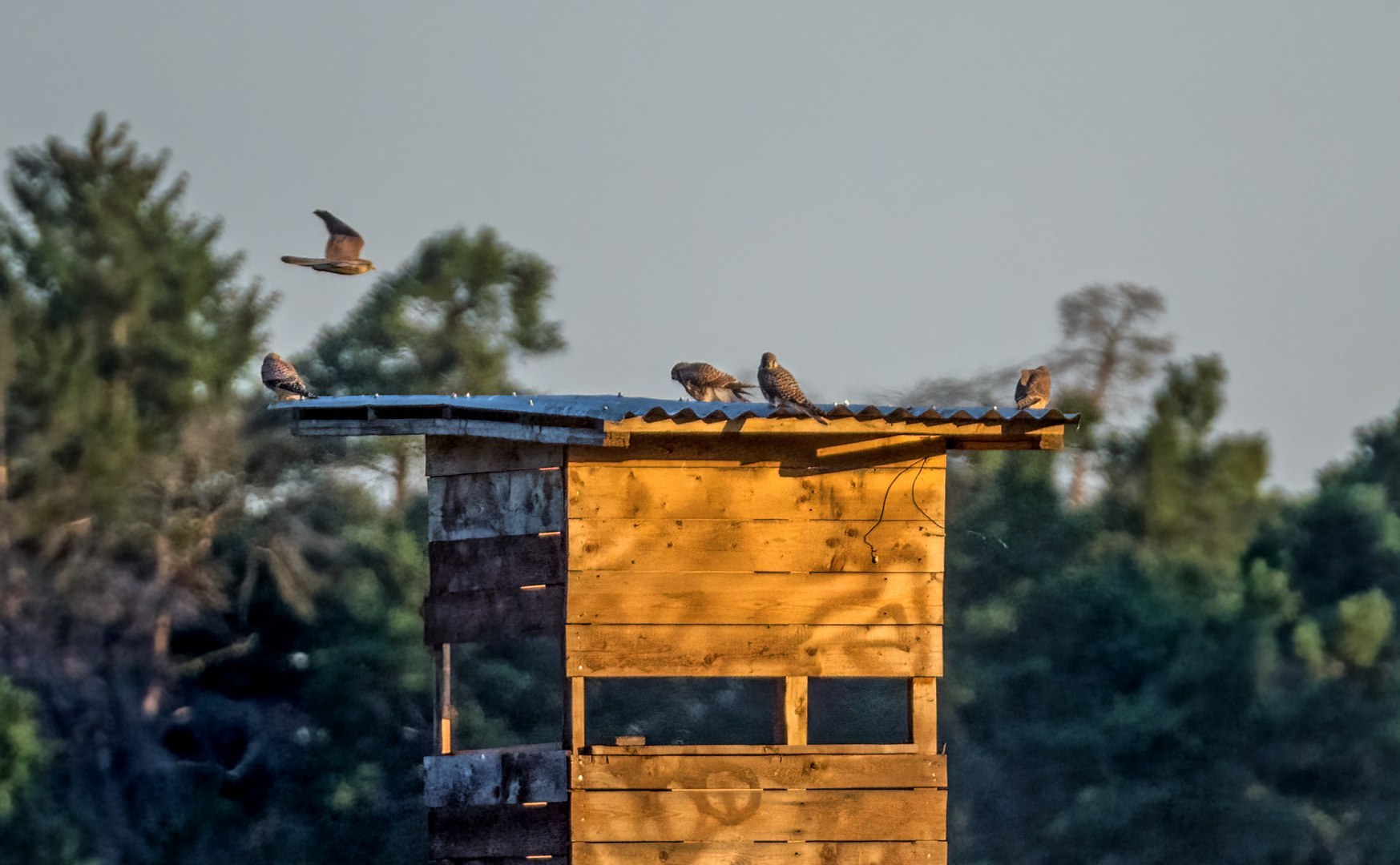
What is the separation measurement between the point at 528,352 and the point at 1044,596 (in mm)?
9563

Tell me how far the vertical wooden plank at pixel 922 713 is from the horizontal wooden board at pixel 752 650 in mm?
98

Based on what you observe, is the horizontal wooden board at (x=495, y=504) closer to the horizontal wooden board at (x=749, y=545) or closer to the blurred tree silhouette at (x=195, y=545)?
the horizontal wooden board at (x=749, y=545)

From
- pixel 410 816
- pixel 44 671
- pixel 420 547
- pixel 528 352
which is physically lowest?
pixel 410 816

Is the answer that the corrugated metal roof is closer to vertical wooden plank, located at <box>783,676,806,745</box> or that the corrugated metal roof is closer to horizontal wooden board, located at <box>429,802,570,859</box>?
vertical wooden plank, located at <box>783,676,806,745</box>

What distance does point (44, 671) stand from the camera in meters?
27.3

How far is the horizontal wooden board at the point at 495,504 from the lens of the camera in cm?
857

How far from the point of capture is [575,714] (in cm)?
849

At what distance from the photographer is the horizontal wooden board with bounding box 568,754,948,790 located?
8.39 m

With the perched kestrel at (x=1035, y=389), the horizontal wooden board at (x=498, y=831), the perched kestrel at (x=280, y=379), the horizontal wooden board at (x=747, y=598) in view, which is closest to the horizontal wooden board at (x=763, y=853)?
the horizontal wooden board at (x=498, y=831)

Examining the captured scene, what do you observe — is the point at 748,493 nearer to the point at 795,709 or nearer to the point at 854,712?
the point at 795,709

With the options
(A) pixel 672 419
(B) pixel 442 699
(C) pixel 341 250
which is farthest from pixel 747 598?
(C) pixel 341 250

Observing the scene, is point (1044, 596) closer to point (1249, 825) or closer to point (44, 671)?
point (1249, 825)

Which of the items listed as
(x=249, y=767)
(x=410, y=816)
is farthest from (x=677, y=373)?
(x=249, y=767)

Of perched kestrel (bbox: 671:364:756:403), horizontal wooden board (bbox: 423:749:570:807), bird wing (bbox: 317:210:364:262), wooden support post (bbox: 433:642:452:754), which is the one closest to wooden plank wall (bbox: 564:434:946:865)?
Result: horizontal wooden board (bbox: 423:749:570:807)
